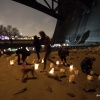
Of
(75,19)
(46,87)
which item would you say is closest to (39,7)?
(75,19)

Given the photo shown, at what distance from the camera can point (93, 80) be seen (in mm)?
7820

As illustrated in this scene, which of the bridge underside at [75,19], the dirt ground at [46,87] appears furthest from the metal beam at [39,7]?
the dirt ground at [46,87]

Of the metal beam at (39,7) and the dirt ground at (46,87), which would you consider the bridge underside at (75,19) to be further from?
the dirt ground at (46,87)

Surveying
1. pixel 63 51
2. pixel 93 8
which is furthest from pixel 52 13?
pixel 63 51

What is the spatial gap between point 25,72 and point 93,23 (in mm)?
18858

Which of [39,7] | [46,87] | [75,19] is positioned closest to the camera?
[46,87]

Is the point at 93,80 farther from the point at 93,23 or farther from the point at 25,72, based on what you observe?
the point at 93,23

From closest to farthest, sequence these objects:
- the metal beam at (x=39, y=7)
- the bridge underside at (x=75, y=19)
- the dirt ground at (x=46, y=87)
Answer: the dirt ground at (x=46, y=87) < the bridge underside at (x=75, y=19) < the metal beam at (x=39, y=7)

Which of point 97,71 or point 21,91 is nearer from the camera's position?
point 21,91

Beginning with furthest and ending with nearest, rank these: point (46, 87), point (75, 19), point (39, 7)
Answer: point (39, 7) → point (75, 19) → point (46, 87)

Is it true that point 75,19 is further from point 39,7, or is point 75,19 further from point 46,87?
point 46,87

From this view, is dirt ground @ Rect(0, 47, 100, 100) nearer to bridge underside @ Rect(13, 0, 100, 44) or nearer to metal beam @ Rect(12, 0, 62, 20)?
bridge underside @ Rect(13, 0, 100, 44)

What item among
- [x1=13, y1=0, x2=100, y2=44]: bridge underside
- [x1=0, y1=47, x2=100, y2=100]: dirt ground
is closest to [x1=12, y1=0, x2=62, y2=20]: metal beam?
[x1=13, y1=0, x2=100, y2=44]: bridge underside

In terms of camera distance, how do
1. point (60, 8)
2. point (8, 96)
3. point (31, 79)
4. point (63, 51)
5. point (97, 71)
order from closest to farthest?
point (8, 96) < point (31, 79) < point (97, 71) < point (63, 51) < point (60, 8)
